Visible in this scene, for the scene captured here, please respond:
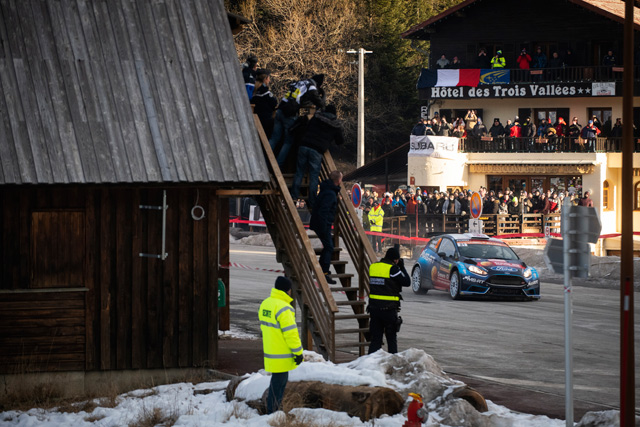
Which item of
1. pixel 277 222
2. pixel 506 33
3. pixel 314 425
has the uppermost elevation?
pixel 506 33

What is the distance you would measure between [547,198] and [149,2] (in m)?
30.0

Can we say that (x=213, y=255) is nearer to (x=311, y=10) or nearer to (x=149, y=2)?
(x=149, y=2)

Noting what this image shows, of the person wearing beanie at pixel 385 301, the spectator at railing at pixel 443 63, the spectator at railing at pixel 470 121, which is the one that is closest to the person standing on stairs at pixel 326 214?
the person wearing beanie at pixel 385 301

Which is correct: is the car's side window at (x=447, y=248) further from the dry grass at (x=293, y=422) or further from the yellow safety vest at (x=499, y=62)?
the yellow safety vest at (x=499, y=62)

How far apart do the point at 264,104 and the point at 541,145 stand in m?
35.2

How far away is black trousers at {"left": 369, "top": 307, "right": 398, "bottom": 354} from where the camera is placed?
1457cm

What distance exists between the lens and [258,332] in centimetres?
1956

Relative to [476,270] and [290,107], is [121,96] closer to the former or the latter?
[290,107]

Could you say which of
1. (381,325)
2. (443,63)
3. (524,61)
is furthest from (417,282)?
(443,63)

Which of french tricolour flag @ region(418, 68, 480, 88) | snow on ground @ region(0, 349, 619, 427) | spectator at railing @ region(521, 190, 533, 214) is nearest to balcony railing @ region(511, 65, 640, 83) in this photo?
french tricolour flag @ region(418, 68, 480, 88)

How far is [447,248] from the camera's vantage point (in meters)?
25.8

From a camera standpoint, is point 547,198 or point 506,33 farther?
point 506,33

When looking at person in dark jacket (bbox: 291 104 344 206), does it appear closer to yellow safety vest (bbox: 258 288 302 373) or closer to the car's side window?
yellow safety vest (bbox: 258 288 302 373)

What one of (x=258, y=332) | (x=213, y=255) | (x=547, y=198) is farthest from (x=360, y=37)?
(x=213, y=255)
